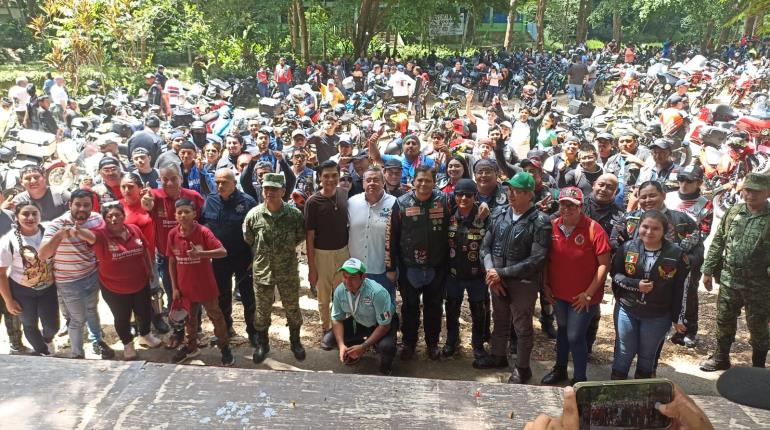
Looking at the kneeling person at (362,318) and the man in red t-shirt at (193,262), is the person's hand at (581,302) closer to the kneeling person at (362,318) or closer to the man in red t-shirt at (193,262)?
the kneeling person at (362,318)

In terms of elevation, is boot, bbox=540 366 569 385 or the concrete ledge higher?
the concrete ledge

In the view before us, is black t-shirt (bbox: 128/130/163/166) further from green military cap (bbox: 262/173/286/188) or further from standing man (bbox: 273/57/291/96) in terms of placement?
standing man (bbox: 273/57/291/96)

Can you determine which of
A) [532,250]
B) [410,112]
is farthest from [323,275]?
[410,112]

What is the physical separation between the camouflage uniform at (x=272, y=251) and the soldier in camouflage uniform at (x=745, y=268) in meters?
3.20

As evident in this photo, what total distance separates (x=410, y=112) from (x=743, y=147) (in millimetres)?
9515

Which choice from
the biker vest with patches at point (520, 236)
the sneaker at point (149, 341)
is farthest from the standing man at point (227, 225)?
the biker vest with patches at point (520, 236)

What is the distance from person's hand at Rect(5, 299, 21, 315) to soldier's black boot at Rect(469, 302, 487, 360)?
A: 3.40 metres

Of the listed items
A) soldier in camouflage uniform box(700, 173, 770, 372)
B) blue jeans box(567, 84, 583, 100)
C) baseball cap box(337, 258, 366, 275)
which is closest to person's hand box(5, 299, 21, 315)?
Result: baseball cap box(337, 258, 366, 275)

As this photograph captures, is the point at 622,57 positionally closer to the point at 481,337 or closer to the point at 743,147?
the point at 743,147

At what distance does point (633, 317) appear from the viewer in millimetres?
3740

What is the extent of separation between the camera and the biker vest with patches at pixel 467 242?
4238 mm

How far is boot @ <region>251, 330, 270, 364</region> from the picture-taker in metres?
4.56

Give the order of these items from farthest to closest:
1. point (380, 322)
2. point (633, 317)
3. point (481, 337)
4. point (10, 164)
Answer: point (10, 164) < point (481, 337) < point (380, 322) < point (633, 317)

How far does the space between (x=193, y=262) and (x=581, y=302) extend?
2785 mm
